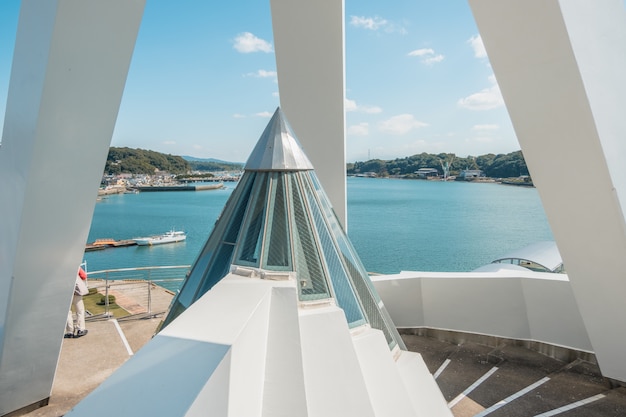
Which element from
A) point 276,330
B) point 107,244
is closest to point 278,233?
point 276,330

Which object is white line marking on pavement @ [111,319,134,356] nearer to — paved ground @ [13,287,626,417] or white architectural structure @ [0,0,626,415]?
paved ground @ [13,287,626,417]

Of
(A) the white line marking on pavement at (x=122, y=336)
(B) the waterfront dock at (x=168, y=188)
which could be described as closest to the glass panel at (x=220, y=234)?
(A) the white line marking on pavement at (x=122, y=336)

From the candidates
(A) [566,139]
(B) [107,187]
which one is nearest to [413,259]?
(A) [566,139]

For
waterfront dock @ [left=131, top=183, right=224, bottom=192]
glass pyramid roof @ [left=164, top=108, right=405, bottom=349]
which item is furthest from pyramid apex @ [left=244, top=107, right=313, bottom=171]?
waterfront dock @ [left=131, top=183, right=224, bottom=192]

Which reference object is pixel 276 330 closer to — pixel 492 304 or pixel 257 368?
pixel 257 368

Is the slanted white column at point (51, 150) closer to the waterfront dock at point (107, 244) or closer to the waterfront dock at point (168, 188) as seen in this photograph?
the waterfront dock at point (107, 244)

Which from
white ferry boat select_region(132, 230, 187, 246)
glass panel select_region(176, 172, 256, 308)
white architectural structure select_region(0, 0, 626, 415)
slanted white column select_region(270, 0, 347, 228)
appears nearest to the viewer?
white architectural structure select_region(0, 0, 626, 415)

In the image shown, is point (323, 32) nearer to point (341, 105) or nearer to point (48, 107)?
point (341, 105)
